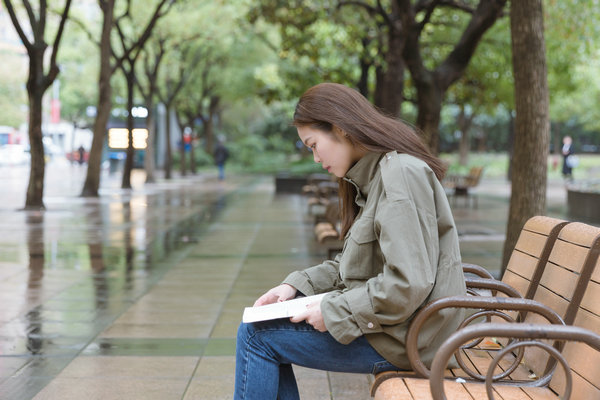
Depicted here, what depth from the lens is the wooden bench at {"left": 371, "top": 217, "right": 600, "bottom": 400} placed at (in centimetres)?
245

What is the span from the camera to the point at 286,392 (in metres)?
3.00

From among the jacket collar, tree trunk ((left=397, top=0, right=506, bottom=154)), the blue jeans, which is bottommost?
the blue jeans

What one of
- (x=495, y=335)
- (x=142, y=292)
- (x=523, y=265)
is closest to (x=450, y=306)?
(x=495, y=335)

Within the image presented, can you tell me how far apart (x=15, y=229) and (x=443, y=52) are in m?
13.7

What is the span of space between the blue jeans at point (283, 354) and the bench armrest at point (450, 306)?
0.14m

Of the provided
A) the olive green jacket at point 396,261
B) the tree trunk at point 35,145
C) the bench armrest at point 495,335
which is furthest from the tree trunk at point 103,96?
the bench armrest at point 495,335

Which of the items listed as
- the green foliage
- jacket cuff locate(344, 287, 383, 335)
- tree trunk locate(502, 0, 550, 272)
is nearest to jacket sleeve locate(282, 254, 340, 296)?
jacket cuff locate(344, 287, 383, 335)

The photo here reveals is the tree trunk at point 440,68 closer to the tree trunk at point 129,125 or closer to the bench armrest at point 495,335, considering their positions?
the bench armrest at point 495,335

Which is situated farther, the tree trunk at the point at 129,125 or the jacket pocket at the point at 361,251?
the tree trunk at the point at 129,125

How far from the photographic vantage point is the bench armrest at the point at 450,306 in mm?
2650

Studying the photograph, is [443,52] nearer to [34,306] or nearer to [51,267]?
[51,267]

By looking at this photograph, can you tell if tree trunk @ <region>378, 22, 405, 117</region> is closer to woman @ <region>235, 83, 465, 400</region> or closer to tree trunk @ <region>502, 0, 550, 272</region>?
tree trunk @ <region>502, 0, 550, 272</region>

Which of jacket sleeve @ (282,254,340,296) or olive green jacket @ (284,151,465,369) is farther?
jacket sleeve @ (282,254,340,296)

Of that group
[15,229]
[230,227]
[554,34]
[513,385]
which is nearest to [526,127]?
[513,385]
